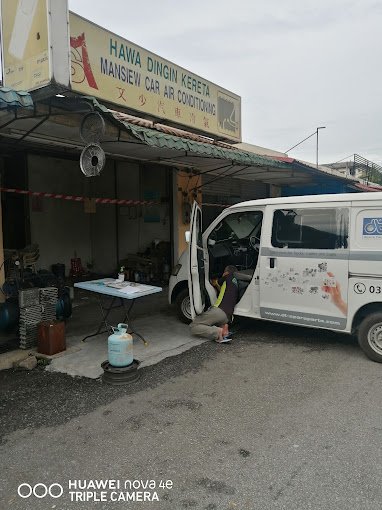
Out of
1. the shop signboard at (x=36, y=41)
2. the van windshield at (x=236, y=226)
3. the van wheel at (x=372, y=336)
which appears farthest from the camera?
the van windshield at (x=236, y=226)

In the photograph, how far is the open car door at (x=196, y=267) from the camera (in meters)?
5.71

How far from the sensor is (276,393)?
3928 mm

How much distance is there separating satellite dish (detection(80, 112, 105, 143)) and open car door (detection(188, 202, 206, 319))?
172 centimetres

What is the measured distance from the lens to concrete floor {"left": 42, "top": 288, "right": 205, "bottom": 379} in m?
4.73

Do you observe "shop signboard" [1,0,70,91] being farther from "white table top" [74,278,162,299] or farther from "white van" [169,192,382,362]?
"white van" [169,192,382,362]

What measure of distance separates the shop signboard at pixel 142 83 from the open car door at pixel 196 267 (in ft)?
8.88

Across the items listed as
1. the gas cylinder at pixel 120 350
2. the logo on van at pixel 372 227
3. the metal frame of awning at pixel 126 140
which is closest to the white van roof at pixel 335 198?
the logo on van at pixel 372 227

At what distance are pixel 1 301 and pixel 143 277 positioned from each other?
14.5 ft

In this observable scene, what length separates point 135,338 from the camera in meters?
5.76

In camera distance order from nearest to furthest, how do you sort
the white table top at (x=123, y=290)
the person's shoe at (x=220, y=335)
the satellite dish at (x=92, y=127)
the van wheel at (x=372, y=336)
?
the satellite dish at (x=92, y=127) → the van wheel at (x=372, y=336) → the white table top at (x=123, y=290) → the person's shoe at (x=220, y=335)

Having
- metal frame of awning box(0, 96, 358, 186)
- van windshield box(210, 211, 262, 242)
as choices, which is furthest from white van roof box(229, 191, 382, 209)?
metal frame of awning box(0, 96, 358, 186)

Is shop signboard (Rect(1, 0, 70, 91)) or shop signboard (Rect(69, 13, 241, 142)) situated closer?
shop signboard (Rect(1, 0, 70, 91))

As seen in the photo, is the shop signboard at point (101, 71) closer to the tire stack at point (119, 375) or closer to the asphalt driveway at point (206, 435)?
the tire stack at point (119, 375)

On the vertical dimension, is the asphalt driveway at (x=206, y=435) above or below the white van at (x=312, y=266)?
below
